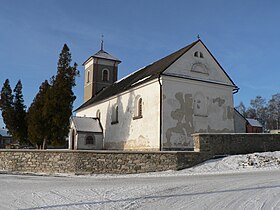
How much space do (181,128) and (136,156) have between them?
21.1ft

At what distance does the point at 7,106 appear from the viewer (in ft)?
99.0

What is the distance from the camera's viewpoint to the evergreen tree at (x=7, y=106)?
29.8 meters

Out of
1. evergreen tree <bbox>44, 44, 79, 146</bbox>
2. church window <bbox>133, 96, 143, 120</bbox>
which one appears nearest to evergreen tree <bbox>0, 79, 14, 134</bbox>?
evergreen tree <bbox>44, 44, 79, 146</bbox>

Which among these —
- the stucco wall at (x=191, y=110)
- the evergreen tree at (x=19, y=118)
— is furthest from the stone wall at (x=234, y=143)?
the evergreen tree at (x=19, y=118)

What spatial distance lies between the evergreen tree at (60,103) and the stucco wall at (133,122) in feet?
14.2

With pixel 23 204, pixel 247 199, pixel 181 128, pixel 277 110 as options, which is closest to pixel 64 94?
pixel 181 128

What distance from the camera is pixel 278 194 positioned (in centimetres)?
772

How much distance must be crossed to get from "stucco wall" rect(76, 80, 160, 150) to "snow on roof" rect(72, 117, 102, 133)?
0.70m

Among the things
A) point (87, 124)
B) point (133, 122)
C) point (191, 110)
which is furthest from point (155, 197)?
point (87, 124)

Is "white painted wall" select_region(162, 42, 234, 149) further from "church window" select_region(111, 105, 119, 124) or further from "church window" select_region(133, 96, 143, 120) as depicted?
"church window" select_region(111, 105, 119, 124)

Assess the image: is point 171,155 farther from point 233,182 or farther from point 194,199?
point 194,199

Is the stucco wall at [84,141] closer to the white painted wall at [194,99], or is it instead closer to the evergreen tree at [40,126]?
the evergreen tree at [40,126]

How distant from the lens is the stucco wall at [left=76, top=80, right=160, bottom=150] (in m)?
20.7

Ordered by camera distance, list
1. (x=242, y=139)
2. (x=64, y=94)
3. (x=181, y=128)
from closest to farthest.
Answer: (x=242, y=139) < (x=181, y=128) < (x=64, y=94)
